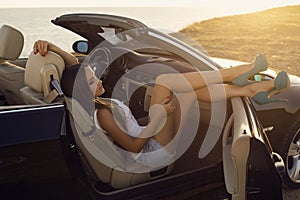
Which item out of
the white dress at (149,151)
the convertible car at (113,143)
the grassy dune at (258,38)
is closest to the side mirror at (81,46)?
the convertible car at (113,143)

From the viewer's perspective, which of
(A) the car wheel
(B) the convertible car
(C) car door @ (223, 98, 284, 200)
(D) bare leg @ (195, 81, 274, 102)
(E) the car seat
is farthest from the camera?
(A) the car wheel

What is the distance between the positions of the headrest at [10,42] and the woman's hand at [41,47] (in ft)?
0.98

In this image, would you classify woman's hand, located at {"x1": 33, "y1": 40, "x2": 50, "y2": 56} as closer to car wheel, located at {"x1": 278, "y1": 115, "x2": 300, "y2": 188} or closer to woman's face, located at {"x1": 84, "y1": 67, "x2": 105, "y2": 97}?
woman's face, located at {"x1": 84, "y1": 67, "x2": 105, "y2": 97}

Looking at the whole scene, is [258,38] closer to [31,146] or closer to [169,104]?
[169,104]

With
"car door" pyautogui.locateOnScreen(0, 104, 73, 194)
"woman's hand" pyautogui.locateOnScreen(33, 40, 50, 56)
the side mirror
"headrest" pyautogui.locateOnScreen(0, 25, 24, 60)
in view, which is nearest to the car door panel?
"car door" pyautogui.locateOnScreen(0, 104, 73, 194)

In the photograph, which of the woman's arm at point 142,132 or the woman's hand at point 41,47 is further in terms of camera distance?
the woman's hand at point 41,47

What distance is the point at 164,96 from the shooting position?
2.97m

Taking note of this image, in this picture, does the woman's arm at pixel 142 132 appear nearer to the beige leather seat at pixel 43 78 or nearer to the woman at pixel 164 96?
the woman at pixel 164 96

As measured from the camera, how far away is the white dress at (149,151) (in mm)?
2770

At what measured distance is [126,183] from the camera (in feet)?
8.63

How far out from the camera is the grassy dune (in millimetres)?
13164

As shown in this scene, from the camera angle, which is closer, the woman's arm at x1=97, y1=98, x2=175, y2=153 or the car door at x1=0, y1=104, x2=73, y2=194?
the car door at x1=0, y1=104, x2=73, y2=194

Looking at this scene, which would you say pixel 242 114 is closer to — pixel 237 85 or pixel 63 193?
pixel 237 85

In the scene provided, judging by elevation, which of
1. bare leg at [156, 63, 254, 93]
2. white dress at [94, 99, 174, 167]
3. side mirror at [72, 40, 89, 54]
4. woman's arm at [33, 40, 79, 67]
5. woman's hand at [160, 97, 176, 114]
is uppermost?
bare leg at [156, 63, 254, 93]
